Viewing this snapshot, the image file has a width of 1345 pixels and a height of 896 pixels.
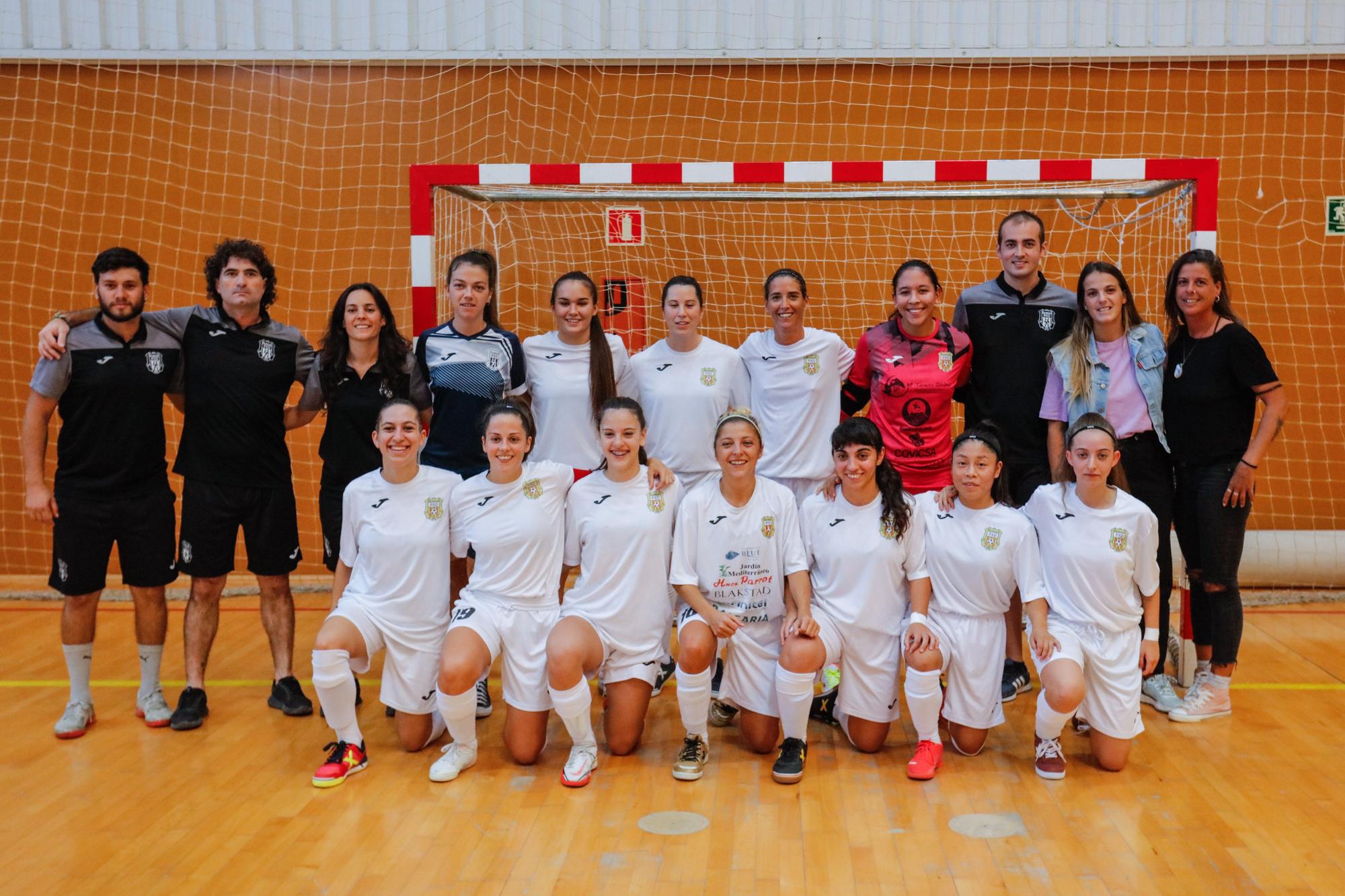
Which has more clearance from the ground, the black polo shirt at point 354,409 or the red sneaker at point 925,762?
the black polo shirt at point 354,409

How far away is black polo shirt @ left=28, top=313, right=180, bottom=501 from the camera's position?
4.05m

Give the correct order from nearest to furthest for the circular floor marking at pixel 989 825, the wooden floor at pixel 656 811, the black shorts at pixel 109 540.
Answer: the wooden floor at pixel 656 811 → the circular floor marking at pixel 989 825 → the black shorts at pixel 109 540

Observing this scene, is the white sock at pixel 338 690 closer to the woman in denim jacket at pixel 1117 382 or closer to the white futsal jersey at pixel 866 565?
the white futsal jersey at pixel 866 565

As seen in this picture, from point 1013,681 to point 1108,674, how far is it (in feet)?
2.65

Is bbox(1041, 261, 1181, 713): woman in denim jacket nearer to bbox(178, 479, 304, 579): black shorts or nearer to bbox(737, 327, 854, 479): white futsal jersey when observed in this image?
bbox(737, 327, 854, 479): white futsal jersey

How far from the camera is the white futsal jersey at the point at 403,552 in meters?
3.89

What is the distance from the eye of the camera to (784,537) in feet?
12.7

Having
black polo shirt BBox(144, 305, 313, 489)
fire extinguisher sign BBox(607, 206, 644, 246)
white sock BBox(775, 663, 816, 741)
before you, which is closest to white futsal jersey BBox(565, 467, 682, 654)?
white sock BBox(775, 663, 816, 741)

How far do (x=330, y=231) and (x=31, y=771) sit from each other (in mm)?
3840

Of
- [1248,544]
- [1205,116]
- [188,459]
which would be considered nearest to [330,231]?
[188,459]

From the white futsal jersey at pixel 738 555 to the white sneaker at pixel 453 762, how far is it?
938 millimetres

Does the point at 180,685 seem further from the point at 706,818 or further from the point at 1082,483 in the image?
the point at 1082,483

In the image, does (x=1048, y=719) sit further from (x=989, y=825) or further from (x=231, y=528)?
(x=231, y=528)

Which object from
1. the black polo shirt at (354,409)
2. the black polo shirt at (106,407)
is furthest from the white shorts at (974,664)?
the black polo shirt at (106,407)
